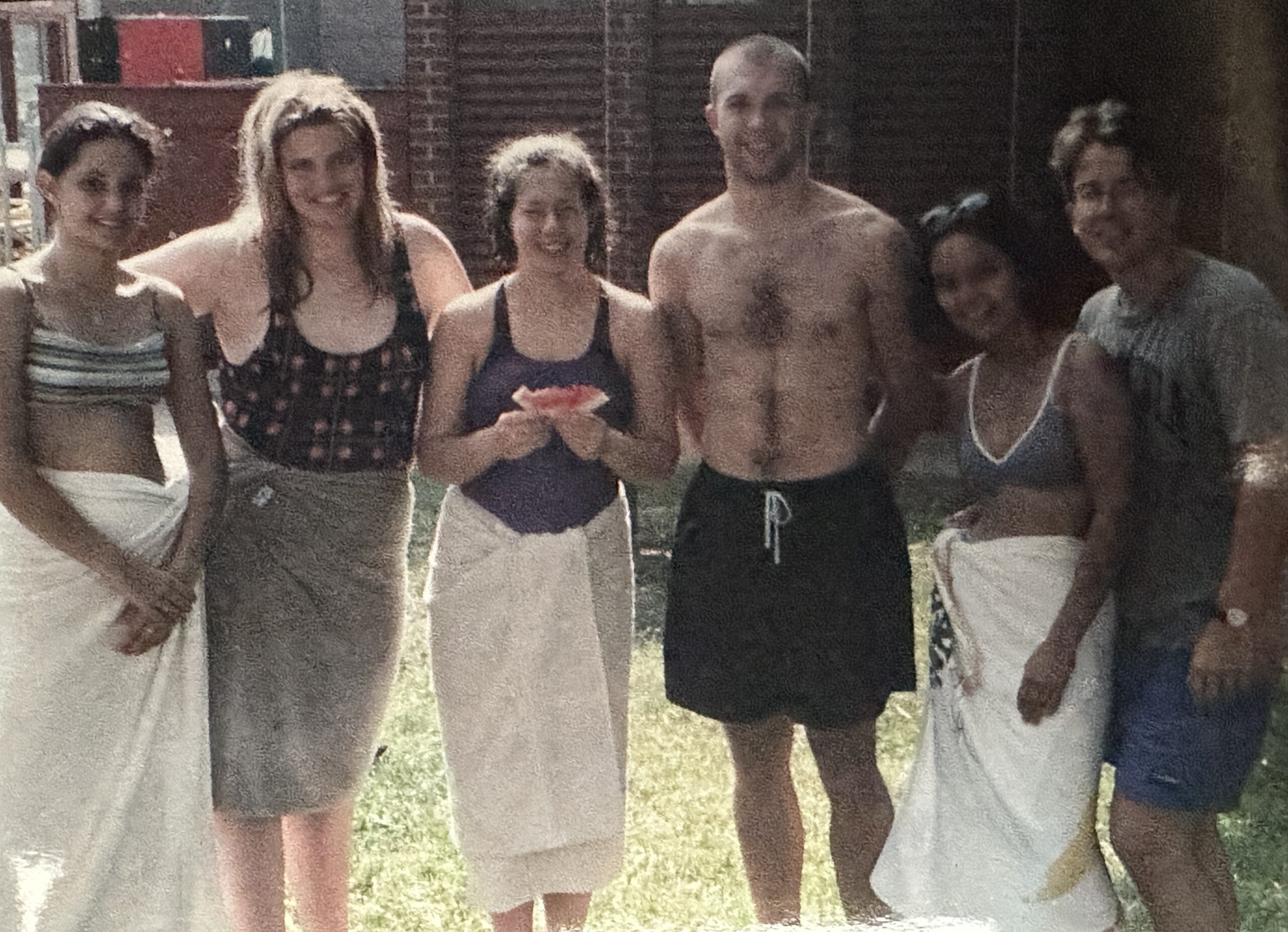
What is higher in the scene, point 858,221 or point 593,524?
point 858,221

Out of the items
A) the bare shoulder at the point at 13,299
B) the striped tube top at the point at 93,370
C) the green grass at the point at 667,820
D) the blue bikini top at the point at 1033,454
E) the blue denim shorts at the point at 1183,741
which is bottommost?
the green grass at the point at 667,820

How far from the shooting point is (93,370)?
2.88 meters

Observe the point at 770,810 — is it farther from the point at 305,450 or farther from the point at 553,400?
the point at 305,450

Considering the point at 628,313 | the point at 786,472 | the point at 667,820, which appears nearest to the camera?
the point at 628,313

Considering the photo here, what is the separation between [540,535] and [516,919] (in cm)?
78

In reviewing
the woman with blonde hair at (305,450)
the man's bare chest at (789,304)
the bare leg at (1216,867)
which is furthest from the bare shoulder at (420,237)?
the bare leg at (1216,867)

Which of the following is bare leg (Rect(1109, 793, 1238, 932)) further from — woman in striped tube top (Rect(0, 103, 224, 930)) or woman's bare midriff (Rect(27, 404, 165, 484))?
woman's bare midriff (Rect(27, 404, 165, 484))

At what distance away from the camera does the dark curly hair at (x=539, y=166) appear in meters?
2.90

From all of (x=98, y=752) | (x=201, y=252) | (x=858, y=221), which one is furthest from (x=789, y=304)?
(x=98, y=752)

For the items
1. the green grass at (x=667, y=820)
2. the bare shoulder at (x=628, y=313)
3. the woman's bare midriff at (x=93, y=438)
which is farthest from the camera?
the green grass at (x=667, y=820)

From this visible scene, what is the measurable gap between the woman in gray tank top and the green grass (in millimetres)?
172

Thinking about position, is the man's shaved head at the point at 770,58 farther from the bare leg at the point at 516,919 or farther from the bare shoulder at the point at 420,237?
the bare leg at the point at 516,919

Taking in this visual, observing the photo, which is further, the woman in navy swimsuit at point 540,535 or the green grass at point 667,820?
the green grass at point 667,820

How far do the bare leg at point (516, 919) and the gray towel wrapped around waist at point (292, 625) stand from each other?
422mm
